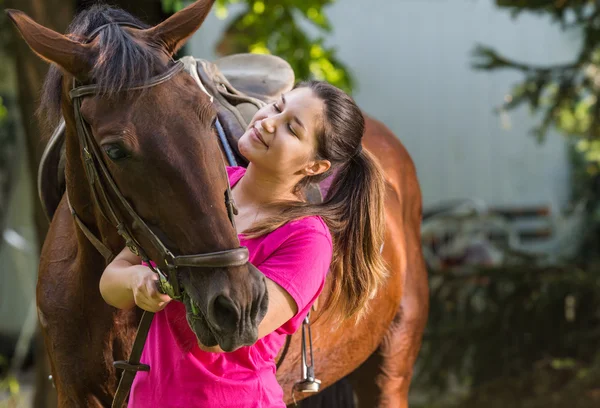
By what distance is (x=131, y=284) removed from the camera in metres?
1.81

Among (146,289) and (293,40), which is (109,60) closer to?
(146,289)

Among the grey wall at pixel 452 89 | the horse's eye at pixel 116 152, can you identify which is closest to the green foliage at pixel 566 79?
the grey wall at pixel 452 89

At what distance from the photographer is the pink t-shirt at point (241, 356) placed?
1864 mm

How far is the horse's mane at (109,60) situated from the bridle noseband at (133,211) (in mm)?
27

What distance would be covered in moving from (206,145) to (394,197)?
5.34ft

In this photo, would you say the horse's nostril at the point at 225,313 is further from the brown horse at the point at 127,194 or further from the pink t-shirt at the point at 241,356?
the pink t-shirt at the point at 241,356

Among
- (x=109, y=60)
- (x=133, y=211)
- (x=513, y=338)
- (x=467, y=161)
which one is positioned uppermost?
(x=109, y=60)

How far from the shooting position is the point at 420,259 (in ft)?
11.7

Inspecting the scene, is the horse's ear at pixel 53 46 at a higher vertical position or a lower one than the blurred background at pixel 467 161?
higher

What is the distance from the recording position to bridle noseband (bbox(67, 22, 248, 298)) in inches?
64.7

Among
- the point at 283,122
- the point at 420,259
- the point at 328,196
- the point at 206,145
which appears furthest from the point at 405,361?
the point at 206,145

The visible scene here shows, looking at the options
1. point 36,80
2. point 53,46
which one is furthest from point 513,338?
point 53,46

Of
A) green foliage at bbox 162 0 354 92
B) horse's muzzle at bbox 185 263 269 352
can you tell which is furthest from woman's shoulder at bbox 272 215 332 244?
green foliage at bbox 162 0 354 92

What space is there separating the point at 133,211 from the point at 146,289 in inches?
6.7
